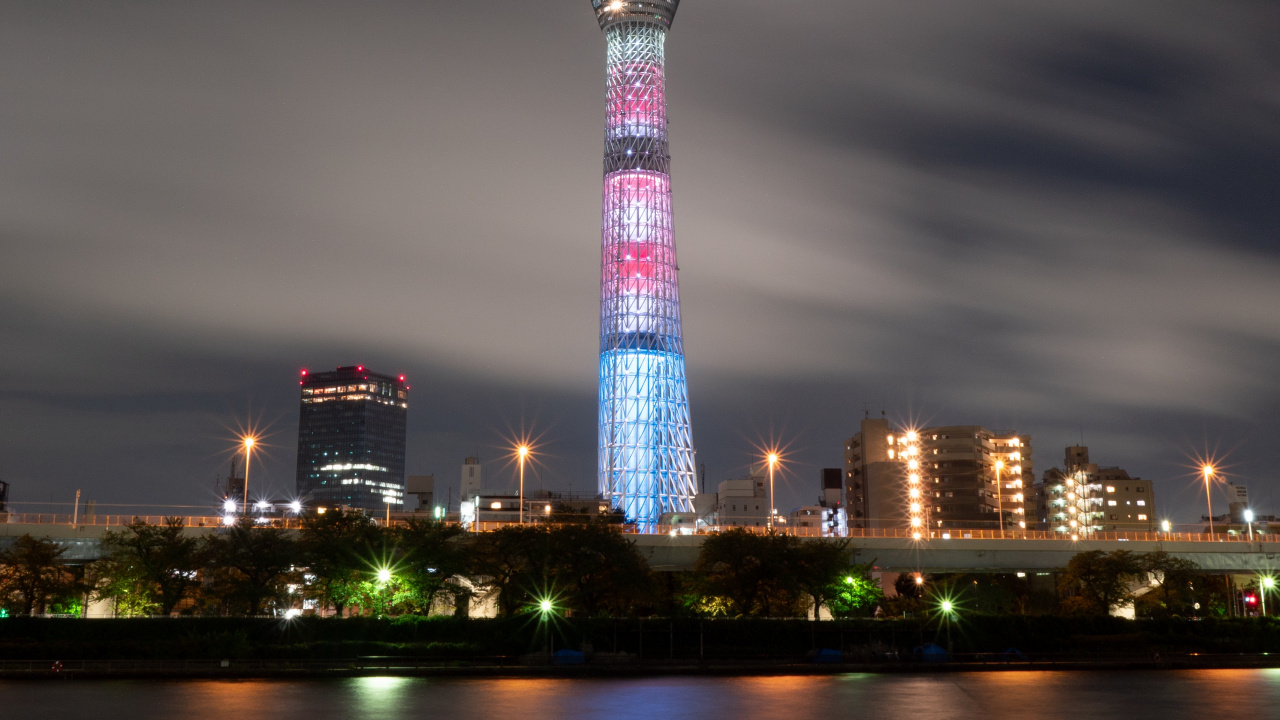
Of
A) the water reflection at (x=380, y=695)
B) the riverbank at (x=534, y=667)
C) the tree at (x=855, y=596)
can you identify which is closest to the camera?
the water reflection at (x=380, y=695)

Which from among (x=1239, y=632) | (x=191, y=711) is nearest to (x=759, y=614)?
(x=1239, y=632)

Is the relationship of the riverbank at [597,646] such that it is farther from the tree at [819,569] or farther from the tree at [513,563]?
the tree at [819,569]

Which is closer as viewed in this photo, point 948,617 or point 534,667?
point 534,667

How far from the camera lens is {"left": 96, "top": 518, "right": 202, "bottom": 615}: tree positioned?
77.6 metres

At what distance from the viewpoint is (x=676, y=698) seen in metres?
47.7

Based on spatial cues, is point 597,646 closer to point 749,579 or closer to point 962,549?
point 749,579

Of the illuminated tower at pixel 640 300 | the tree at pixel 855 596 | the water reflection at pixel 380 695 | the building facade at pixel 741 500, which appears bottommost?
the water reflection at pixel 380 695

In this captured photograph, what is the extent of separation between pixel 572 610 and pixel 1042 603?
56887mm

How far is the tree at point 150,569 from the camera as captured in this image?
255ft

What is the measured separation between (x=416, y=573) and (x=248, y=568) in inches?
420

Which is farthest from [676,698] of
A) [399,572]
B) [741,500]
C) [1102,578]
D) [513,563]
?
[741,500]

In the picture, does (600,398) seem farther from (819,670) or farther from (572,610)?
(819,670)

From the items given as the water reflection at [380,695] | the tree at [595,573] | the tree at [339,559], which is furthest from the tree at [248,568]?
the water reflection at [380,695]

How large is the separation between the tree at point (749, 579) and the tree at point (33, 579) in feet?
139
